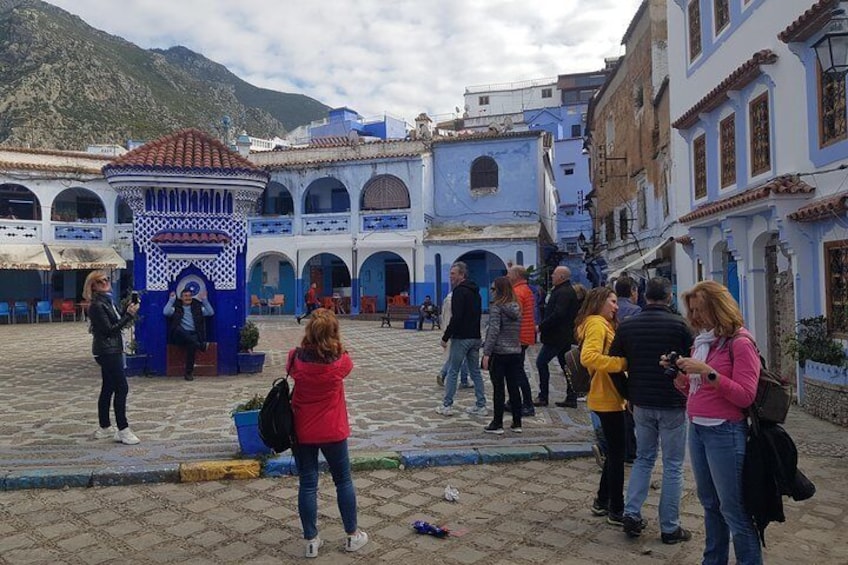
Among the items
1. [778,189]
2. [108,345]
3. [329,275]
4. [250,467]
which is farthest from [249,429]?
[329,275]

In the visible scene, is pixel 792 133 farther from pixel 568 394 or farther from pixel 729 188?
pixel 568 394

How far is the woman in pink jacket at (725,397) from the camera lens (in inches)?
129

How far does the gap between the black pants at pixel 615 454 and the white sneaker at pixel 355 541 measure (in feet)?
5.77

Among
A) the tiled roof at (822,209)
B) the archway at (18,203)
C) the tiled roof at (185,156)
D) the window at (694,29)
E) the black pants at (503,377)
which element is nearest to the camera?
the black pants at (503,377)

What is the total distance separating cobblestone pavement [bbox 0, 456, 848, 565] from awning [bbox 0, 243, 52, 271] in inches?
869

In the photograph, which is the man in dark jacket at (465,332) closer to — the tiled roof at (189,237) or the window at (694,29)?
the tiled roof at (189,237)

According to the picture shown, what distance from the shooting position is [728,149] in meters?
11.3

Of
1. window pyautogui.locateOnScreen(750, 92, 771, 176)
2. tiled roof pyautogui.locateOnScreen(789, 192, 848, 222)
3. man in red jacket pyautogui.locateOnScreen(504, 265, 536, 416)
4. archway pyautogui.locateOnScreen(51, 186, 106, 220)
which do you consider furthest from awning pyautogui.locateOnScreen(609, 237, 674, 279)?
archway pyautogui.locateOnScreen(51, 186, 106, 220)

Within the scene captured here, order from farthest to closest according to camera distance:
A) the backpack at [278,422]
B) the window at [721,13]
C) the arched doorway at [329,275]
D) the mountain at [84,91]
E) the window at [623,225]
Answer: the mountain at [84,91] → the arched doorway at [329,275] → the window at [623,225] → the window at [721,13] → the backpack at [278,422]

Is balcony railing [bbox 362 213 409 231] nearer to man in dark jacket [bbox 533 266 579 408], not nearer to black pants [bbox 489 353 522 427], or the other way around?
man in dark jacket [bbox 533 266 579 408]

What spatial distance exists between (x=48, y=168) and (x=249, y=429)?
24.5 meters

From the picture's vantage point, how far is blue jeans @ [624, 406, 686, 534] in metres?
4.09

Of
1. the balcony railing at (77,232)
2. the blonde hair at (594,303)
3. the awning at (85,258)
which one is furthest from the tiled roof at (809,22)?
the balcony railing at (77,232)

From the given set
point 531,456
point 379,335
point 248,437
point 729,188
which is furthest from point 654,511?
point 379,335
